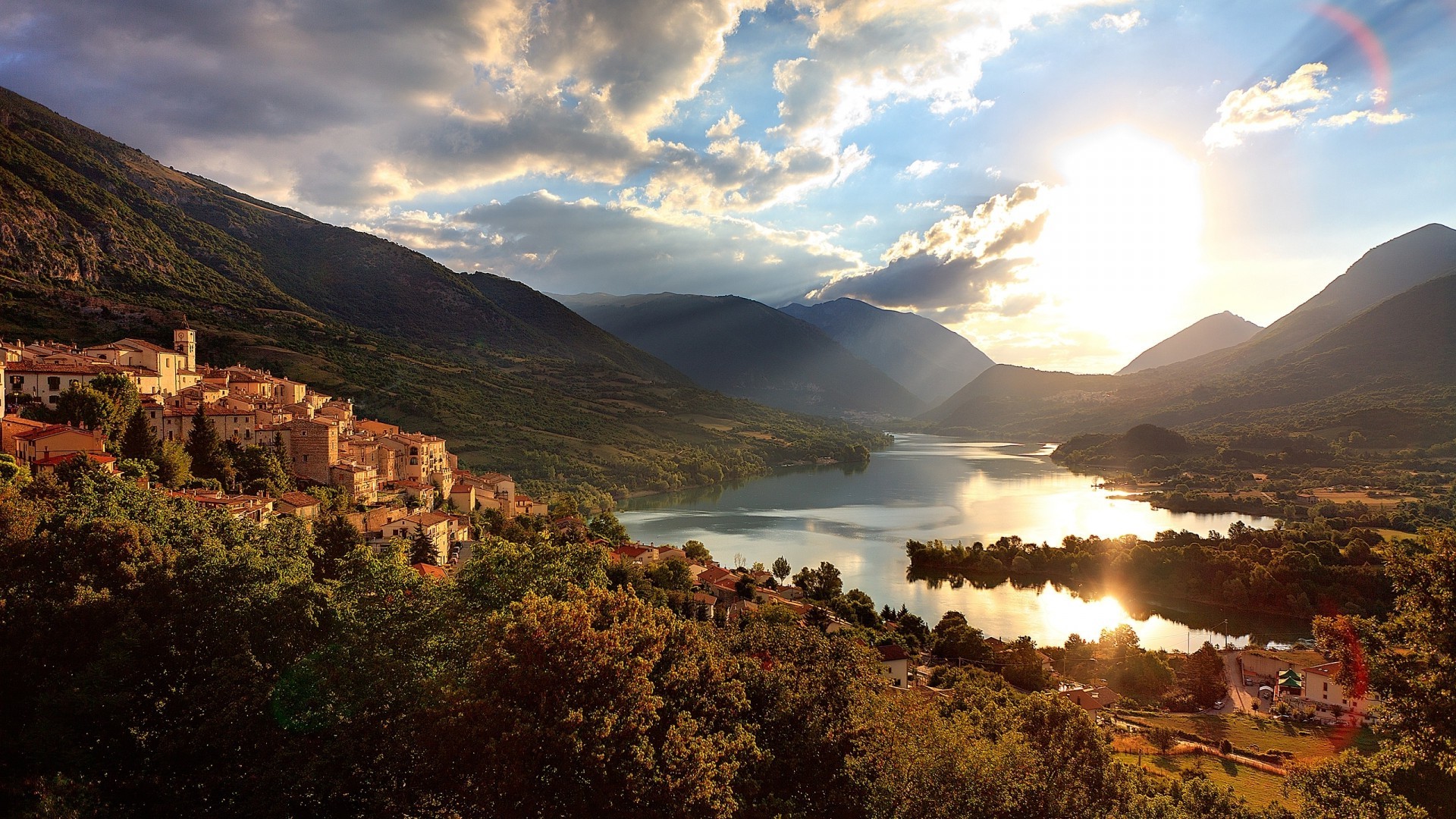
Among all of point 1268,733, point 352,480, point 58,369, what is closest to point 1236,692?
point 1268,733

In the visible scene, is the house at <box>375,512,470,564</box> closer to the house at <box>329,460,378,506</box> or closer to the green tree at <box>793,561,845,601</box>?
the house at <box>329,460,378,506</box>

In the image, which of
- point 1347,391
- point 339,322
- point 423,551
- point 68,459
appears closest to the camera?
point 68,459

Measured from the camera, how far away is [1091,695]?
68.5 ft

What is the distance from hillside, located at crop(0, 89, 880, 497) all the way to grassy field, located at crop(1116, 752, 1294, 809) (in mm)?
45336

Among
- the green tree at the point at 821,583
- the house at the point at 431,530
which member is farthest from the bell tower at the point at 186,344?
the green tree at the point at 821,583

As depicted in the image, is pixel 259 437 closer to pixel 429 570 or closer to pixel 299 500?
pixel 299 500

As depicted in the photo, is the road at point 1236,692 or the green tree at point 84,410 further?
the road at point 1236,692

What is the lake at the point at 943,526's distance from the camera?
34125 millimetres

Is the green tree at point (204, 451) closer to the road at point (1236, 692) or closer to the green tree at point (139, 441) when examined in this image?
the green tree at point (139, 441)

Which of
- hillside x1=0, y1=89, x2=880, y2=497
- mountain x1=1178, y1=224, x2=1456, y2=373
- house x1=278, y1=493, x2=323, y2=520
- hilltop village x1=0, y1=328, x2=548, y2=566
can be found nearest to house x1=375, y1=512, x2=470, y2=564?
hilltop village x1=0, y1=328, x2=548, y2=566

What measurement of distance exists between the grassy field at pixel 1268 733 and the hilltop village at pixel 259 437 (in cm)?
2201

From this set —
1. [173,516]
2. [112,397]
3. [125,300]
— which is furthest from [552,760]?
[125,300]

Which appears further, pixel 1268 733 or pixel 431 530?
pixel 431 530

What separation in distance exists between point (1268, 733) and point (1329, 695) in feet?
13.8
